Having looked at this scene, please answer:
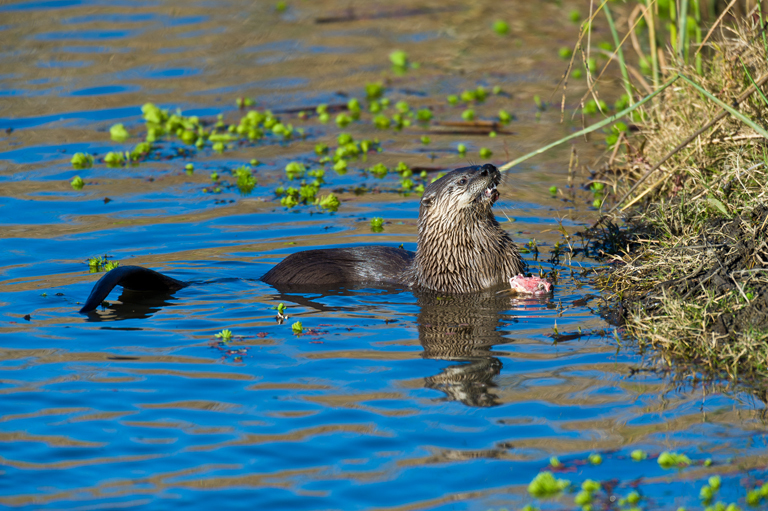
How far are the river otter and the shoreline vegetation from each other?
2.30 feet

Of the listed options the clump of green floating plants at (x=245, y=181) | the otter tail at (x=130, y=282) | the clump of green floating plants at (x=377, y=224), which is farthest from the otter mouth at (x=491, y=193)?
the clump of green floating plants at (x=245, y=181)

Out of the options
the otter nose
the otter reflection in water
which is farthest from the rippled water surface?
the otter nose

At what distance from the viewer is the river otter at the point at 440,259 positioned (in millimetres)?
5930

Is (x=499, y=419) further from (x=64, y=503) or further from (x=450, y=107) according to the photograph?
(x=450, y=107)

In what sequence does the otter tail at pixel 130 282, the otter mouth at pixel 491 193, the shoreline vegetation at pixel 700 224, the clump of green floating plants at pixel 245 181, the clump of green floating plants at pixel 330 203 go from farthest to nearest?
the clump of green floating plants at pixel 245 181 → the clump of green floating plants at pixel 330 203 → the otter mouth at pixel 491 193 → the otter tail at pixel 130 282 → the shoreline vegetation at pixel 700 224

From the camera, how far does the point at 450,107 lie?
10.5 m

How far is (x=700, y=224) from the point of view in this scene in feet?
18.4

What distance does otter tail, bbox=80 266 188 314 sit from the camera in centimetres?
529

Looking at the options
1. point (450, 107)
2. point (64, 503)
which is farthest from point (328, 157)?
point (64, 503)

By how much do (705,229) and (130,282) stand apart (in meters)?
3.39

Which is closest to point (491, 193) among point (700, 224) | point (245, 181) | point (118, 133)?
point (700, 224)

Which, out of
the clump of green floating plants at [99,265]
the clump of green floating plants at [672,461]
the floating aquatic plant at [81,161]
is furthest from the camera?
the floating aquatic plant at [81,161]

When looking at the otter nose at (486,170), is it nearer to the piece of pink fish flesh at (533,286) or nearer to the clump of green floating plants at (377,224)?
the piece of pink fish flesh at (533,286)

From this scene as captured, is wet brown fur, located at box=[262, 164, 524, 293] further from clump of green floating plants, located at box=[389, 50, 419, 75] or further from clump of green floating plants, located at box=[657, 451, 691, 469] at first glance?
clump of green floating plants, located at box=[389, 50, 419, 75]
